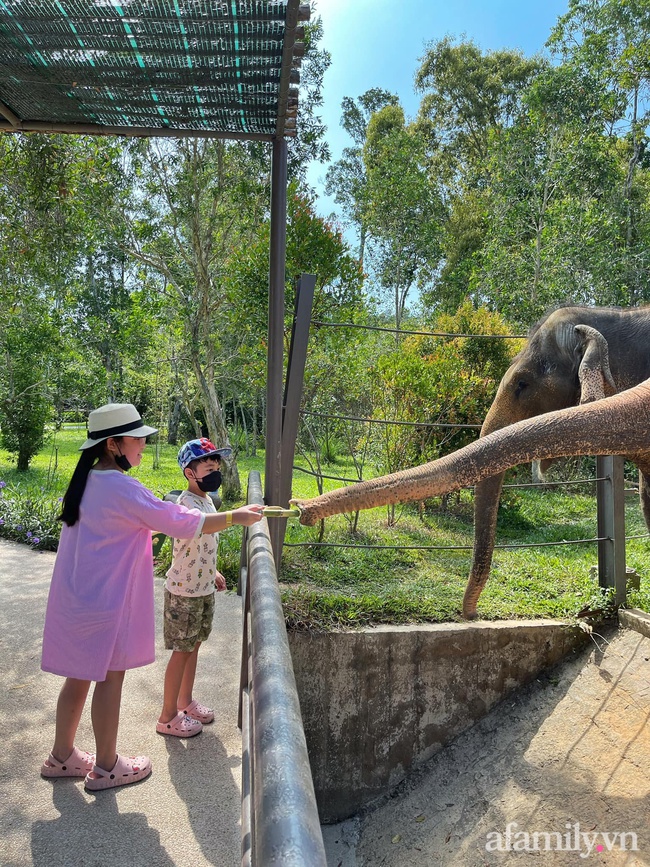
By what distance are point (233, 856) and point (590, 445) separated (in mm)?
1779

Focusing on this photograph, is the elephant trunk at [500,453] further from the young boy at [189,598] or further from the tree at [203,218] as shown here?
the tree at [203,218]

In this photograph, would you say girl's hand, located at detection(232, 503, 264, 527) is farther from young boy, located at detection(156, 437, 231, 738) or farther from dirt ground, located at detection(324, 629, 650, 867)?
dirt ground, located at detection(324, 629, 650, 867)

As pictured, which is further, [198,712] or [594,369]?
[594,369]

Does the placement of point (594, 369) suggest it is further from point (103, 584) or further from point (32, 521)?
point (32, 521)

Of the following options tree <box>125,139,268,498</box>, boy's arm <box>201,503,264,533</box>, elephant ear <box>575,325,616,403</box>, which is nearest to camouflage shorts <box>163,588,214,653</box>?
boy's arm <box>201,503,264,533</box>

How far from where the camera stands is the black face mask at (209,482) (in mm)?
2848

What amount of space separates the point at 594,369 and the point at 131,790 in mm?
2687

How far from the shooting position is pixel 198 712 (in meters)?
2.93

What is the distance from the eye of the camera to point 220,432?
1104 centimetres

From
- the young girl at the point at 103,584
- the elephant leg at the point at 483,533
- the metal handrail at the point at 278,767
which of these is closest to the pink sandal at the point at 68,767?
the young girl at the point at 103,584

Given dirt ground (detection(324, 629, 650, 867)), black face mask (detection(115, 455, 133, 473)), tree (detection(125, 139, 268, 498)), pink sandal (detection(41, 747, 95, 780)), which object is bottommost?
dirt ground (detection(324, 629, 650, 867))

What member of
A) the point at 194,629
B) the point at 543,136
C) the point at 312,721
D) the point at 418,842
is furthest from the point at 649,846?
the point at 543,136

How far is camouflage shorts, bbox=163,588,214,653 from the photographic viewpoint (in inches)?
109

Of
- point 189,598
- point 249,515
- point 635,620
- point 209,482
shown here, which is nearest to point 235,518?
point 249,515
